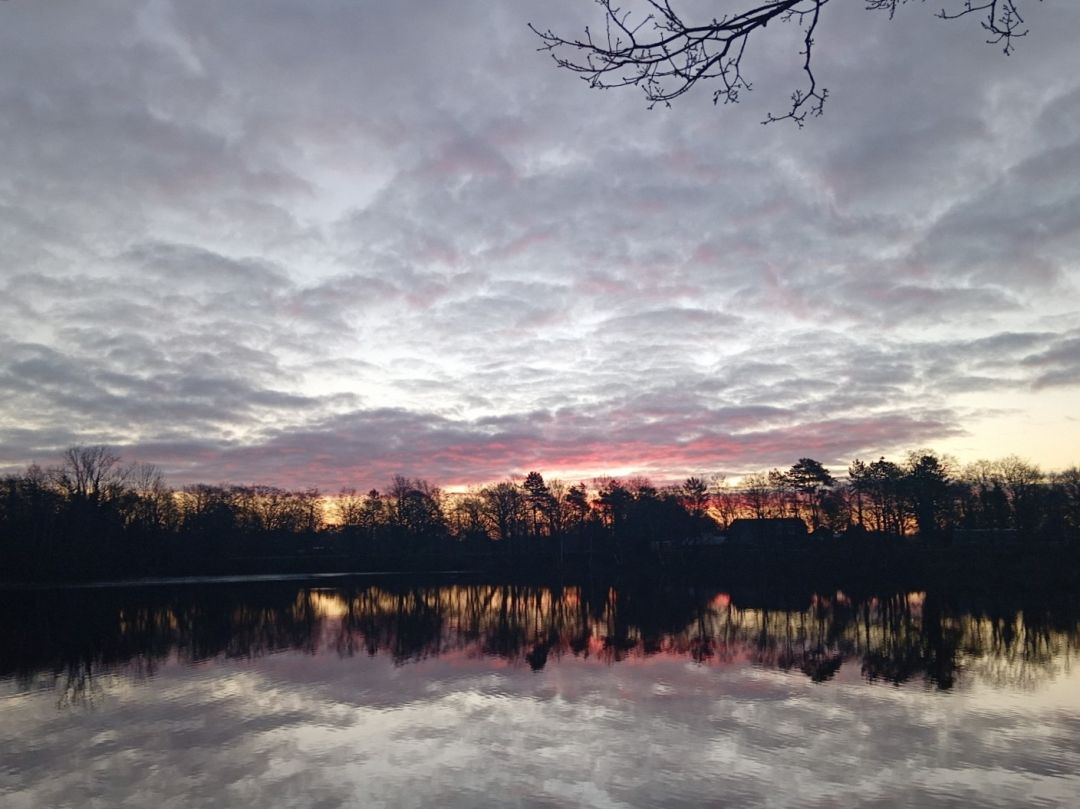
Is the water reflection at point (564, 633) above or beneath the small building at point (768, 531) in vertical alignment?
beneath

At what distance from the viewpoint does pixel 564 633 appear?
102 ft

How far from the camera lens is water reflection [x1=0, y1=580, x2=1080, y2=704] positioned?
878 inches

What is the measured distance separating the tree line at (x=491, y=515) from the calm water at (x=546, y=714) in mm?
44086

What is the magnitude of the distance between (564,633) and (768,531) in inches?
2486

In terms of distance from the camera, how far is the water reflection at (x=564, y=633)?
22297 millimetres

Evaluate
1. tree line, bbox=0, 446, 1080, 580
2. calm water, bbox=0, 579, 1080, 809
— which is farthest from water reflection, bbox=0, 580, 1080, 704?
tree line, bbox=0, 446, 1080, 580

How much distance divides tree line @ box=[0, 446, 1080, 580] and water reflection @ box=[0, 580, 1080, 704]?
977 inches

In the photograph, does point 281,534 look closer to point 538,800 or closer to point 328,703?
point 328,703

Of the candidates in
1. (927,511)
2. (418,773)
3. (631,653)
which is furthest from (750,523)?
(418,773)

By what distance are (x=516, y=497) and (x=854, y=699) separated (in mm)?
98596

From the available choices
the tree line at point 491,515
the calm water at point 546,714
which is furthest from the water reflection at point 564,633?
the tree line at point 491,515

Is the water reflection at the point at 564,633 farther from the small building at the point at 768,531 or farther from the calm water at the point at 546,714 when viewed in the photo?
the small building at the point at 768,531

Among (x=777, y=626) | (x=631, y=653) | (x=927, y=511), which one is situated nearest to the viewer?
(x=631, y=653)

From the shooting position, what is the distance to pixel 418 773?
1220 centimetres
